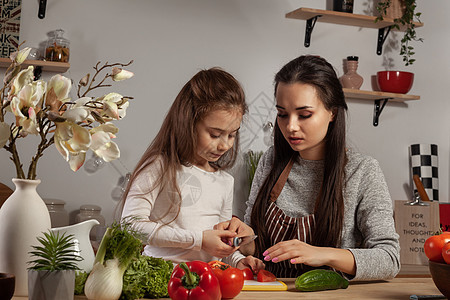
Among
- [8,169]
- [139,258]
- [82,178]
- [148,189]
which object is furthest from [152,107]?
[139,258]

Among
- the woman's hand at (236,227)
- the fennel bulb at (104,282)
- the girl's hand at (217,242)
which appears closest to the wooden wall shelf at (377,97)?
the woman's hand at (236,227)

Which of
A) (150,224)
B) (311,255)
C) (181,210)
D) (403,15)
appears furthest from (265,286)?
(403,15)

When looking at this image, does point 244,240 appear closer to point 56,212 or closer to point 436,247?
point 436,247

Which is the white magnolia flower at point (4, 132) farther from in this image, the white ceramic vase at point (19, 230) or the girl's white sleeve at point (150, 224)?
the girl's white sleeve at point (150, 224)

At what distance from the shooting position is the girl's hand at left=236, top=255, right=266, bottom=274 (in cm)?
174

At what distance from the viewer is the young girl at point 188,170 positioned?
185cm

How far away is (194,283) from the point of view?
123cm

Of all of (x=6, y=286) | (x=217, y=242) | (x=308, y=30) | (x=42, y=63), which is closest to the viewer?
(x=6, y=286)

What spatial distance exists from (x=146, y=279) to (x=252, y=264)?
1.81 ft

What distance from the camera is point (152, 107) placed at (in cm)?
360

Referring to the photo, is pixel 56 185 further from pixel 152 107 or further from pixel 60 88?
pixel 60 88

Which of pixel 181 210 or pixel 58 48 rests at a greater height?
pixel 58 48

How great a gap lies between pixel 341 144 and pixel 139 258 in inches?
39.3

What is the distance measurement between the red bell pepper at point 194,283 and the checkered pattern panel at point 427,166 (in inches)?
125
